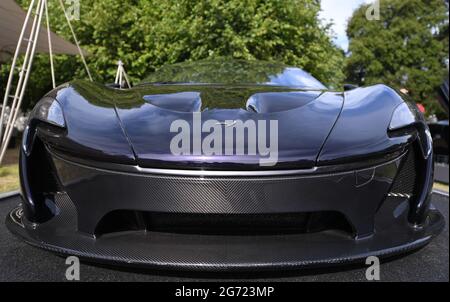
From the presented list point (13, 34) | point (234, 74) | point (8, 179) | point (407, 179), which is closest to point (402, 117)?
point (407, 179)

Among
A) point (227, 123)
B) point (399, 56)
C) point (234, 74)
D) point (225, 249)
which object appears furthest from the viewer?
point (399, 56)

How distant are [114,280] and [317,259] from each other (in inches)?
30.4

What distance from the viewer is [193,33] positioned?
226 inches

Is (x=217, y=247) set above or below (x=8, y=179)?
above

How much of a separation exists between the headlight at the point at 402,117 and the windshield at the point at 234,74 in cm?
77

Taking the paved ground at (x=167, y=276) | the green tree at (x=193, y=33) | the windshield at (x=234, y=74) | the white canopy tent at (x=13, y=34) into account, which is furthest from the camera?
the green tree at (x=193, y=33)

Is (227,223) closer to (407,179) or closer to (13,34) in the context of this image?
(407,179)

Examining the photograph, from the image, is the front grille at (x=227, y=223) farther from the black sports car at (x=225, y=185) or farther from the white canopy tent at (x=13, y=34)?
the white canopy tent at (x=13, y=34)

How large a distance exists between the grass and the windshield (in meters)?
1.78

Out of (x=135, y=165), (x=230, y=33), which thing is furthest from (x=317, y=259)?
(x=230, y=33)

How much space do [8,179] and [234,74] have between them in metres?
2.81

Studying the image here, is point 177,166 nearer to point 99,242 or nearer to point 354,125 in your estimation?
point 99,242

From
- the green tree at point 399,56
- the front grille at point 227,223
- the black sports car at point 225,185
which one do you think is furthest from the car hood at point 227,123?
the green tree at point 399,56

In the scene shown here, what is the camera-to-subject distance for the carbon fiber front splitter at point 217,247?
4.03 feet
